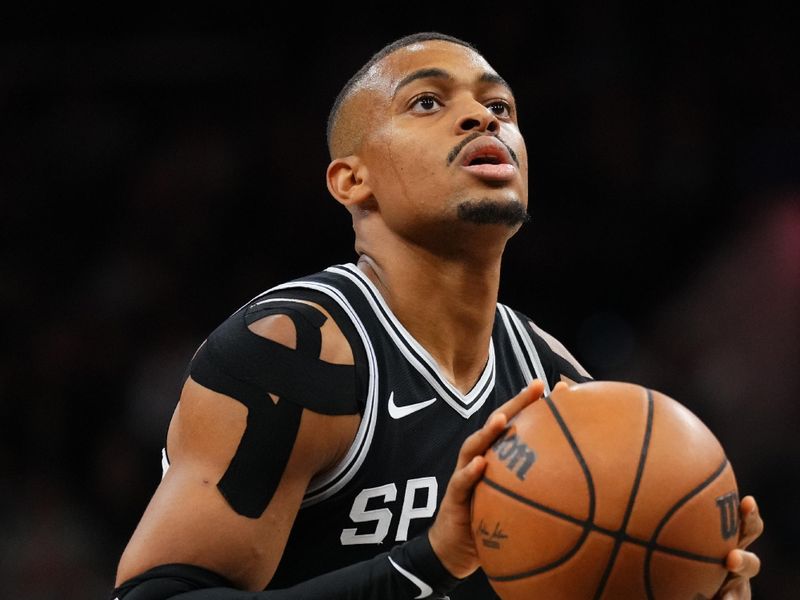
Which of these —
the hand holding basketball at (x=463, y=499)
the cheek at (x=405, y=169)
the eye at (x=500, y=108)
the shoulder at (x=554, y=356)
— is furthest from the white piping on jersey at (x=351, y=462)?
the eye at (x=500, y=108)

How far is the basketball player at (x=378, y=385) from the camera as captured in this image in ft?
8.89

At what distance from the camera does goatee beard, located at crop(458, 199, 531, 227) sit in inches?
129

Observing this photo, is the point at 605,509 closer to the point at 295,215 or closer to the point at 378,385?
the point at 378,385

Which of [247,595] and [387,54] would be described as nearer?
[247,595]

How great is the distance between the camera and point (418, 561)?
263cm

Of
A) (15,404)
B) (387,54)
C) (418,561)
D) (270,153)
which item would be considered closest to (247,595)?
(418,561)

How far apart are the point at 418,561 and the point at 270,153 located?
16.4ft

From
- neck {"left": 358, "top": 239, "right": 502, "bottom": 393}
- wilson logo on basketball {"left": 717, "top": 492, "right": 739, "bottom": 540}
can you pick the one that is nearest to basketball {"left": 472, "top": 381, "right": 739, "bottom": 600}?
wilson logo on basketball {"left": 717, "top": 492, "right": 739, "bottom": 540}

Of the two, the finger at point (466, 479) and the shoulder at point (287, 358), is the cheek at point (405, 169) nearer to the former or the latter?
the shoulder at point (287, 358)

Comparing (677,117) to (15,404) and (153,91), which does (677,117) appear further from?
(15,404)

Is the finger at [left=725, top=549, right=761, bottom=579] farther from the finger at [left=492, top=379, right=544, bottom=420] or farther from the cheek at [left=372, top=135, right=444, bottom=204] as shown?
the cheek at [left=372, top=135, right=444, bottom=204]

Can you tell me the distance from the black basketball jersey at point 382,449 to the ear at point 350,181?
0.22 m

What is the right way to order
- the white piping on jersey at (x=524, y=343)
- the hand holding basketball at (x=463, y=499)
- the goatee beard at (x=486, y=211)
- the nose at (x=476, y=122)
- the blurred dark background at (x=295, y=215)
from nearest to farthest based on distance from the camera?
1. the hand holding basketball at (x=463, y=499)
2. the goatee beard at (x=486, y=211)
3. the nose at (x=476, y=122)
4. the white piping on jersey at (x=524, y=343)
5. the blurred dark background at (x=295, y=215)

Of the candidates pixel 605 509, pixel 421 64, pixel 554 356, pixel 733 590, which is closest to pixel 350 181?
pixel 421 64
